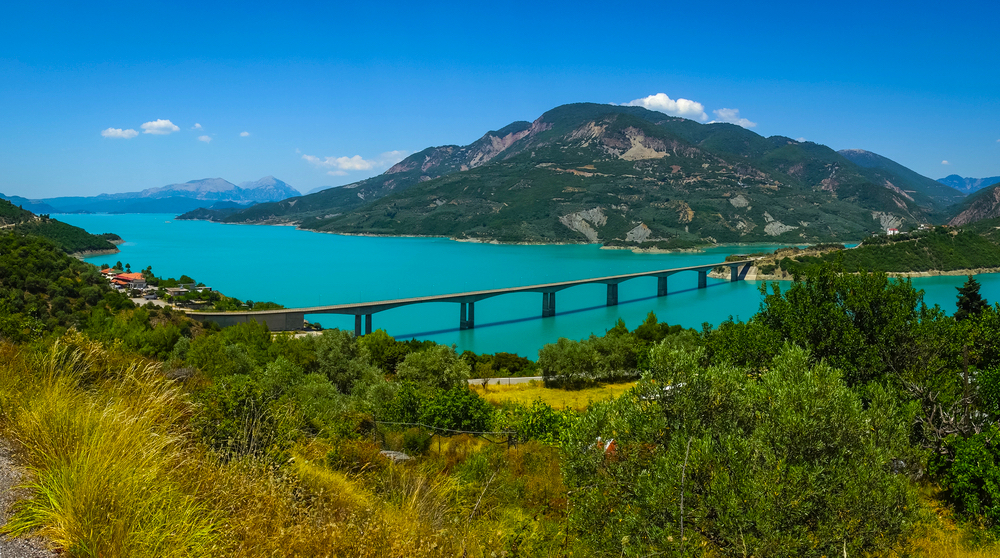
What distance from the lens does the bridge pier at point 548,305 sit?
5400cm

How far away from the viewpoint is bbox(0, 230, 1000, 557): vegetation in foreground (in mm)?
2789

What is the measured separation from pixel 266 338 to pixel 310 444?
1007 inches

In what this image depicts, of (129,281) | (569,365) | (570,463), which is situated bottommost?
(569,365)

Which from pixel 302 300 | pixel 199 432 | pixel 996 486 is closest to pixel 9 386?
pixel 199 432

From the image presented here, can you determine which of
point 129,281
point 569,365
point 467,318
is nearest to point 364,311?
point 467,318

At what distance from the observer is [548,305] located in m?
54.4

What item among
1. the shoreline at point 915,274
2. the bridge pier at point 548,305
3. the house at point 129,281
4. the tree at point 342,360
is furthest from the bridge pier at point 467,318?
the shoreline at point 915,274

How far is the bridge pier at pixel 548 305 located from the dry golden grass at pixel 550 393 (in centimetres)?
2815

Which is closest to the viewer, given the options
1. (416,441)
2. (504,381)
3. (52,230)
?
(416,441)

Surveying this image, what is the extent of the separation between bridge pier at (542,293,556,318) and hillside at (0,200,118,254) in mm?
63652

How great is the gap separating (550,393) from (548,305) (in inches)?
1218

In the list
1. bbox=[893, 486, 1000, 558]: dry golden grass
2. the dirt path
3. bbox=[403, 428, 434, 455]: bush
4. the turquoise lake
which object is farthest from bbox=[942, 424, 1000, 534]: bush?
the turquoise lake

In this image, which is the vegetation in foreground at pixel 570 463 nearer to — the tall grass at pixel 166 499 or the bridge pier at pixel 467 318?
the tall grass at pixel 166 499

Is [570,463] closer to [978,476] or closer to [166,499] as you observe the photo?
[166,499]
